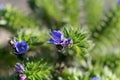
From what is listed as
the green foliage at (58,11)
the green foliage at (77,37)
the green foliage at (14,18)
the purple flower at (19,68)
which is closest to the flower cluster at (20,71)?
the purple flower at (19,68)

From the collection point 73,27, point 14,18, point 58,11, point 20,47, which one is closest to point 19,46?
point 20,47

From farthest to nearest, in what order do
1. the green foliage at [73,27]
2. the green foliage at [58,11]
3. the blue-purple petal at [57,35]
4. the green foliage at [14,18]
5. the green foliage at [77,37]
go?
the green foliage at [58,11] < the green foliage at [14,18] < the green foliage at [73,27] < the green foliage at [77,37] < the blue-purple petal at [57,35]

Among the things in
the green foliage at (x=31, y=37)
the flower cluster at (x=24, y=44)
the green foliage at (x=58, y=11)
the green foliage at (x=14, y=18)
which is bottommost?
the flower cluster at (x=24, y=44)

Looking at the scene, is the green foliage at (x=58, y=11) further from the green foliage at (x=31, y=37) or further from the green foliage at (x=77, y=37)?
the green foliage at (x=77, y=37)

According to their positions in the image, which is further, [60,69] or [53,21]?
[53,21]

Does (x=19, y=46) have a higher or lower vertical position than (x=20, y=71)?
higher

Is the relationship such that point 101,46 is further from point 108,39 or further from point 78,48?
point 78,48

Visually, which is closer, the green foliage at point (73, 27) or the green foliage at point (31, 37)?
the green foliage at point (31, 37)

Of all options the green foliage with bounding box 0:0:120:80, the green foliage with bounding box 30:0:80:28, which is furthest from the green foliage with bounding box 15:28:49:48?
the green foliage with bounding box 30:0:80:28

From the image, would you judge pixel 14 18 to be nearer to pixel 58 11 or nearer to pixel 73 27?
pixel 58 11

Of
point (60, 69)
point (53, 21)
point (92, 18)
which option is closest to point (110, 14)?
point (92, 18)

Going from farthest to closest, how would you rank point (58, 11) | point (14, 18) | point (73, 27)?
1. point (58, 11)
2. point (14, 18)
3. point (73, 27)
